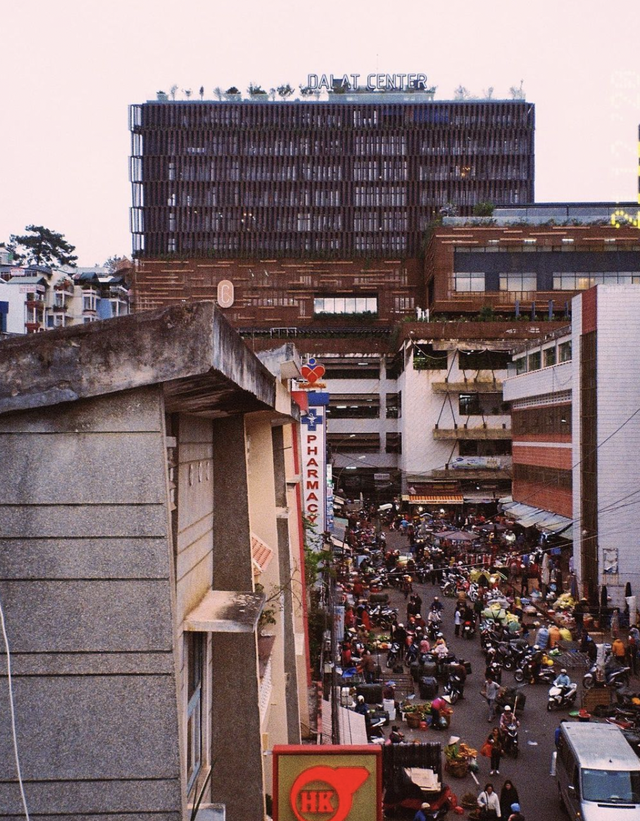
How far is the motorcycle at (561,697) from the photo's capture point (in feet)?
63.8

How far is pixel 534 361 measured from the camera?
140 feet

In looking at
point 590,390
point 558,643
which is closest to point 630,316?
point 590,390

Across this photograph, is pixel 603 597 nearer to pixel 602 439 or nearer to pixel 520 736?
pixel 602 439

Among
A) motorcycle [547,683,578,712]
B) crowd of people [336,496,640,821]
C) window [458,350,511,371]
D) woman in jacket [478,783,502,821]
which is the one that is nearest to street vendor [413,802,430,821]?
crowd of people [336,496,640,821]

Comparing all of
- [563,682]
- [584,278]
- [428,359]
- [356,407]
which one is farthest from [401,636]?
[584,278]

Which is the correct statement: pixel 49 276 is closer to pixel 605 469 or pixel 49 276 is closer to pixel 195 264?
pixel 195 264

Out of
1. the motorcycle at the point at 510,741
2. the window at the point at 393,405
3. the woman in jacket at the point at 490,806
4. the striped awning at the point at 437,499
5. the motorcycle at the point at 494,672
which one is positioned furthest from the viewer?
the window at the point at 393,405

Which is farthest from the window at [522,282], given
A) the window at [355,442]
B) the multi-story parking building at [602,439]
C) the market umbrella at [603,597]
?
the market umbrella at [603,597]

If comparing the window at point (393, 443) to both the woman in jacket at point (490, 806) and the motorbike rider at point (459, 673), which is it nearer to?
the motorbike rider at point (459, 673)

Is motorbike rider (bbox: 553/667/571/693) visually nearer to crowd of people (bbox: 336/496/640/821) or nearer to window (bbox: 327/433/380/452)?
crowd of people (bbox: 336/496/640/821)

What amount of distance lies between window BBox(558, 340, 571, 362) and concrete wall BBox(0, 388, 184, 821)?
32.4 meters

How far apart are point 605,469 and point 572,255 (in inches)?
1615

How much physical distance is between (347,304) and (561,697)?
69.8 meters

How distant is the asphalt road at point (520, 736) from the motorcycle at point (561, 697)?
15 centimetres
